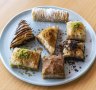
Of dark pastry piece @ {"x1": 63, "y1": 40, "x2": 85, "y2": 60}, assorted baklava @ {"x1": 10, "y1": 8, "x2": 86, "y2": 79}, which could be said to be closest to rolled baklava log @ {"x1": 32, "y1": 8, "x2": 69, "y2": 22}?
assorted baklava @ {"x1": 10, "y1": 8, "x2": 86, "y2": 79}

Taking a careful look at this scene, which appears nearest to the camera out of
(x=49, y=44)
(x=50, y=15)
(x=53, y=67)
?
(x=53, y=67)

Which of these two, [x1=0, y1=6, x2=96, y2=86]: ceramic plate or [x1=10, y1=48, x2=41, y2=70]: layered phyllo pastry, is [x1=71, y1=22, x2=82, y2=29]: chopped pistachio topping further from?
[x1=10, y1=48, x2=41, y2=70]: layered phyllo pastry

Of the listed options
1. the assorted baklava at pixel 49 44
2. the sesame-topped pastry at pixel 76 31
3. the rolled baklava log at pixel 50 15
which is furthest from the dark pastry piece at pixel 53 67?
the rolled baklava log at pixel 50 15

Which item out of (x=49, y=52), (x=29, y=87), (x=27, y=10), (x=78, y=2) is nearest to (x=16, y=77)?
(x=29, y=87)

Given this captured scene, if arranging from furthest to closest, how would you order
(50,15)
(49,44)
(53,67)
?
1. (50,15)
2. (49,44)
3. (53,67)

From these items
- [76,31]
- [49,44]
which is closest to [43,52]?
[49,44]

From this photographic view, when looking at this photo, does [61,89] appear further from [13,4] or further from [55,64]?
[13,4]

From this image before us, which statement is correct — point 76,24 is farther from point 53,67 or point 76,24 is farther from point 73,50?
point 53,67
